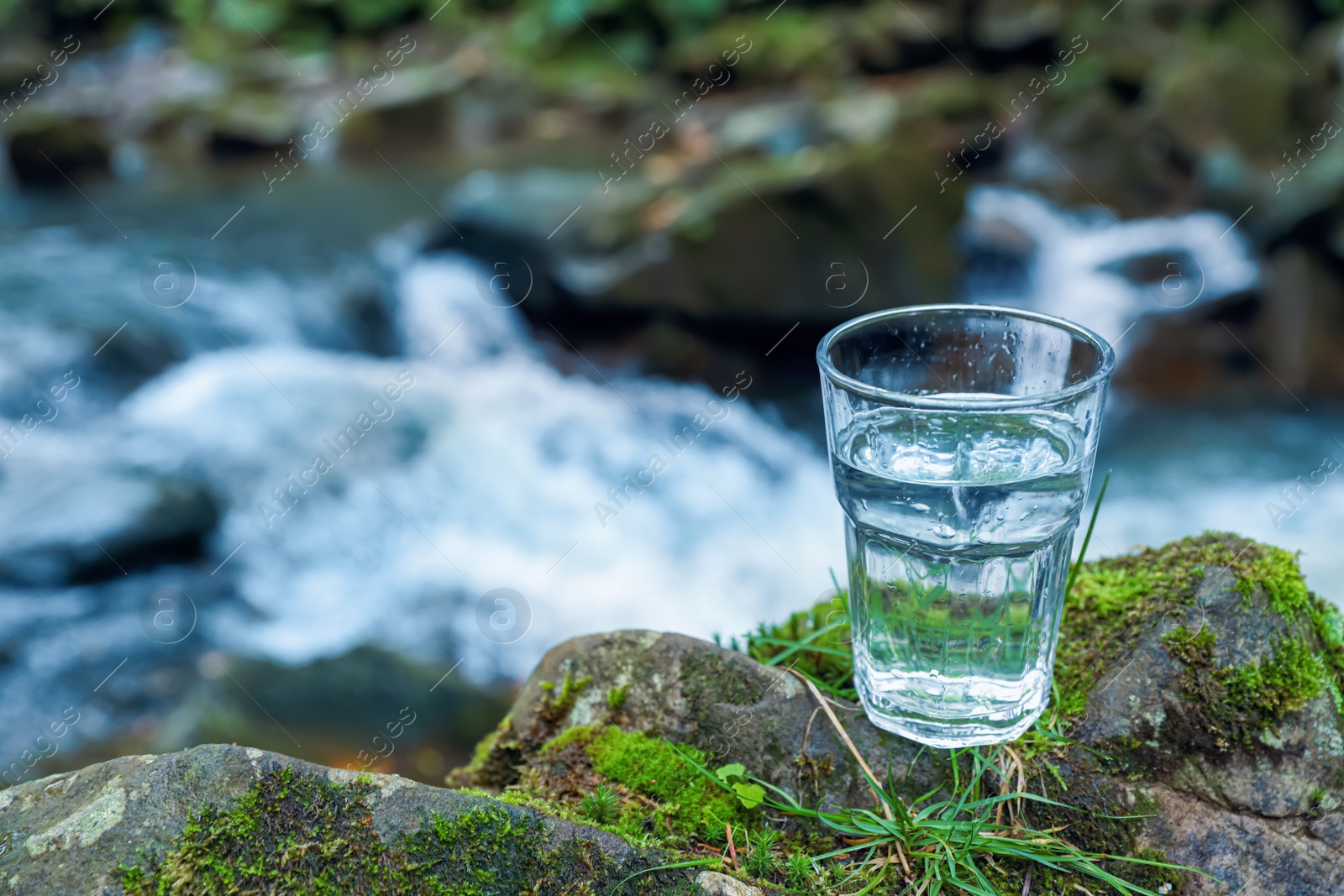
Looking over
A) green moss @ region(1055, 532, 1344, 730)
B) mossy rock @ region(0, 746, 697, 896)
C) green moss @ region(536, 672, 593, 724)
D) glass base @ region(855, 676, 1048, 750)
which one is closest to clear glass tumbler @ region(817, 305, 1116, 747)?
glass base @ region(855, 676, 1048, 750)

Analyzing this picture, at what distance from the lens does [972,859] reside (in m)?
1.50

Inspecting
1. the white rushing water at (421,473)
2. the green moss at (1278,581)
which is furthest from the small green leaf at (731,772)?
the white rushing water at (421,473)

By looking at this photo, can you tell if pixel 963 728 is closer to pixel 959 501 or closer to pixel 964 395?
pixel 959 501

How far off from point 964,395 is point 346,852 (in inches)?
48.0

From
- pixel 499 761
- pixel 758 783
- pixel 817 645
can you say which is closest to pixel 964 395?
pixel 817 645

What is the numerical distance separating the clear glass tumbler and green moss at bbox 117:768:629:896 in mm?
639

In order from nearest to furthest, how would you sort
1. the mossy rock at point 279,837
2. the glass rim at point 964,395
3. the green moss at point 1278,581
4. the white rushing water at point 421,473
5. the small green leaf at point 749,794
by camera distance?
the mossy rock at point 279,837, the glass rim at point 964,395, the small green leaf at point 749,794, the green moss at point 1278,581, the white rushing water at point 421,473

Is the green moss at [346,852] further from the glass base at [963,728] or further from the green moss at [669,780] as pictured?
the glass base at [963,728]

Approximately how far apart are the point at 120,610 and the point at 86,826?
4393mm

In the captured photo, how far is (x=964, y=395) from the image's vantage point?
71.4 inches

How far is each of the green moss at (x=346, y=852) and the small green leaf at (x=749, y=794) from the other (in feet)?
0.98

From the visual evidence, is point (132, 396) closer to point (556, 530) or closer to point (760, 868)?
point (556, 530)

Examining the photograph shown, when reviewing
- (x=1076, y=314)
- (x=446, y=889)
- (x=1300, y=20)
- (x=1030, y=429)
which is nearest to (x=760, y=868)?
(x=446, y=889)

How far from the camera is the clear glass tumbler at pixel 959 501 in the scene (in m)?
1.59
